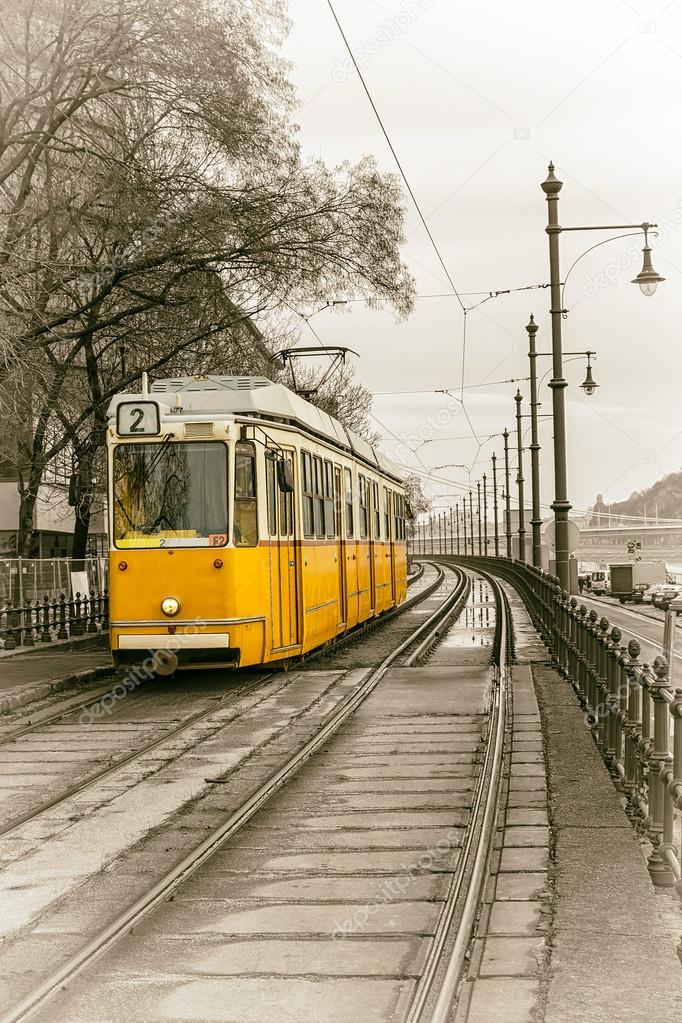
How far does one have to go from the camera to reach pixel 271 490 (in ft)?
53.3

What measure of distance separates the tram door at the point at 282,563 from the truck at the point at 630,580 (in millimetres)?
36474

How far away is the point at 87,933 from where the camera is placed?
20.7 feet

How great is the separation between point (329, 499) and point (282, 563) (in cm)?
362

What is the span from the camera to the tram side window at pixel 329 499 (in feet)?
64.7

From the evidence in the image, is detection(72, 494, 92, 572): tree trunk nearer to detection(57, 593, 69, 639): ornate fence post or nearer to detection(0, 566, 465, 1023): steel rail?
detection(57, 593, 69, 639): ornate fence post

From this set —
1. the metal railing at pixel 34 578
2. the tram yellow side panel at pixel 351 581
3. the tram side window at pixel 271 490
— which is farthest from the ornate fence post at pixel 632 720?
the metal railing at pixel 34 578

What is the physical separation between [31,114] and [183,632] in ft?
29.1

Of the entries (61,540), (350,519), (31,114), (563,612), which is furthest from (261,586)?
(61,540)

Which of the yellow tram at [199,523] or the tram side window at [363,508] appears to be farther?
the tram side window at [363,508]

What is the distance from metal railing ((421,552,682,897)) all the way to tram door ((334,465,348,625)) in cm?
632

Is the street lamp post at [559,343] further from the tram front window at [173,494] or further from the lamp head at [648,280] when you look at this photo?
the tram front window at [173,494]

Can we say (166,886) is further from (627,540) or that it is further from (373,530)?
(627,540)

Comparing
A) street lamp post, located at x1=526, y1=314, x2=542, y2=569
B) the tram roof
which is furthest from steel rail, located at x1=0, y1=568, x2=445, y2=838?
street lamp post, located at x1=526, y1=314, x2=542, y2=569

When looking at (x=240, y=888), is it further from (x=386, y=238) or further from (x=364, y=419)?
(x=364, y=419)
